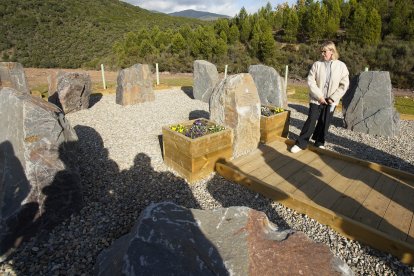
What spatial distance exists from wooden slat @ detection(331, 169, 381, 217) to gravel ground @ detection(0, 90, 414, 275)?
44 cm

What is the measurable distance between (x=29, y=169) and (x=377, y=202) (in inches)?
160

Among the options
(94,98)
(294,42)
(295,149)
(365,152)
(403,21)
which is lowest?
(365,152)

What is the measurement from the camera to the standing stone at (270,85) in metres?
8.28

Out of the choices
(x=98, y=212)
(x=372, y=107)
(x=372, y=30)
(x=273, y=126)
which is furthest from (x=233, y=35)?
(x=98, y=212)

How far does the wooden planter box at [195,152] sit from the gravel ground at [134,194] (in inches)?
5.8

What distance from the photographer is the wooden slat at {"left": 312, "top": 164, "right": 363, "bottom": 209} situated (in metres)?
3.55

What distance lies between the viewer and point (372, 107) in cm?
649

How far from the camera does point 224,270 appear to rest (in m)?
1.55

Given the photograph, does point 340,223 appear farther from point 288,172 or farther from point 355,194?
point 288,172

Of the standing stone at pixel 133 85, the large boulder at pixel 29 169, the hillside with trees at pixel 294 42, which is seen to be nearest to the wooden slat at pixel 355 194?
the large boulder at pixel 29 169

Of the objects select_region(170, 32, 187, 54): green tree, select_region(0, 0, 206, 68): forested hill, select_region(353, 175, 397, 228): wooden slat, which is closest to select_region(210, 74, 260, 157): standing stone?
select_region(353, 175, 397, 228): wooden slat

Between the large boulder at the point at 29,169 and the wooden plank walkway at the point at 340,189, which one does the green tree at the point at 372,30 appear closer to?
the wooden plank walkway at the point at 340,189

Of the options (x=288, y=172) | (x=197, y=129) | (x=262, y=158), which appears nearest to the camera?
→ (x=288, y=172)

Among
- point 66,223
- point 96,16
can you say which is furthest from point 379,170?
point 96,16
